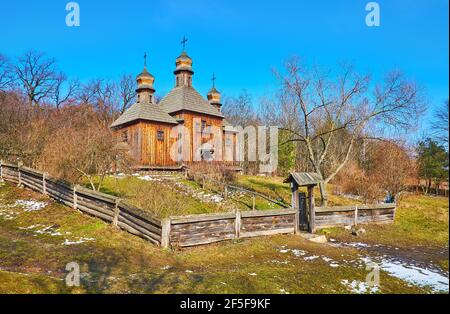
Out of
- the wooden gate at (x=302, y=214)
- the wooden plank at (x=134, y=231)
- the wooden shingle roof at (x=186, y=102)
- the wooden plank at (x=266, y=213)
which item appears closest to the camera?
the wooden plank at (x=134, y=231)

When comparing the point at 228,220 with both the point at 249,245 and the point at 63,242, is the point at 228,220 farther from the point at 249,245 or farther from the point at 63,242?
the point at 63,242

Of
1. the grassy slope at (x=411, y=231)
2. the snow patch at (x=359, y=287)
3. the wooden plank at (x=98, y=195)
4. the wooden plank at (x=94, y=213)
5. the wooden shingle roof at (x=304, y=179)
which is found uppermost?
the wooden shingle roof at (x=304, y=179)

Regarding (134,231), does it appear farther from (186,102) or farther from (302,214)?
(186,102)

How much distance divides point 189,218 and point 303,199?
6.64 meters

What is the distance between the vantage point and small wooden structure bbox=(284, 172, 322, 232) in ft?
43.6

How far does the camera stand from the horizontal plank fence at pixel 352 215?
47.0 feet

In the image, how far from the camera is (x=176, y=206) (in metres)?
13.3

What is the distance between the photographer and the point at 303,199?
14547mm

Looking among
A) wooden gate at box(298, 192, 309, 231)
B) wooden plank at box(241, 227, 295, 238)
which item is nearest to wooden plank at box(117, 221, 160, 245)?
wooden plank at box(241, 227, 295, 238)

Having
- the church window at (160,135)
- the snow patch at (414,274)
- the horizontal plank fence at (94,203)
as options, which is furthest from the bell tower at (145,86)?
the snow patch at (414,274)

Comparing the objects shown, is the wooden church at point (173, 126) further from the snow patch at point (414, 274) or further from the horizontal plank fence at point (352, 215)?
the snow patch at point (414, 274)
